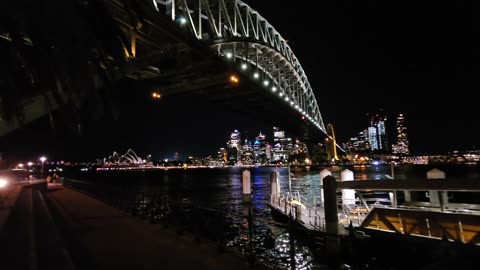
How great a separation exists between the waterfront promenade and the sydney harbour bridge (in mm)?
2665

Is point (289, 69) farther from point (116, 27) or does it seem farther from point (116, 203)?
point (116, 27)

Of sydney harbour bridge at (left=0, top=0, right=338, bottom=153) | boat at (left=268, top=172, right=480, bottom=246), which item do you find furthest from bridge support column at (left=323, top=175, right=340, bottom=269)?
sydney harbour bridge at (left=0, top=0, right=338, bottom=153)

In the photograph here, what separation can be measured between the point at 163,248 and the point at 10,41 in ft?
21.1

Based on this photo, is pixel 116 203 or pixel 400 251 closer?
pixel 400 251

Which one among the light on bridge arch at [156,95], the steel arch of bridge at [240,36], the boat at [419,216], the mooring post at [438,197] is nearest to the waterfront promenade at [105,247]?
the boat at [419,216]

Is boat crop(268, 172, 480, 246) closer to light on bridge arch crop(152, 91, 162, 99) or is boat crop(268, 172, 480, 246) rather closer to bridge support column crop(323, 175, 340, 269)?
bridge support column crop(323, 175, 340, 269)

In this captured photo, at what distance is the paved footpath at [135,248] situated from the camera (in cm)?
675

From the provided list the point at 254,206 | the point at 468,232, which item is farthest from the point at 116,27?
the point at 254,206

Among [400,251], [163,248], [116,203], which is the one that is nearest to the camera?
[163,248]

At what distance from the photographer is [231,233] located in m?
20.2

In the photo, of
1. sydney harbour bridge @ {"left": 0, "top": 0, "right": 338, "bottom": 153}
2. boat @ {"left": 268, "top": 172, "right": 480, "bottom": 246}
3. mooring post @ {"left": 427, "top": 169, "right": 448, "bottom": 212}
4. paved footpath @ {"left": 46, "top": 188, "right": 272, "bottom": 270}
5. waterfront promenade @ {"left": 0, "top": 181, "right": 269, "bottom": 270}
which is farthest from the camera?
mooring post @ {"left": 427, "top": 169, "right": 448, "bottom": 212}

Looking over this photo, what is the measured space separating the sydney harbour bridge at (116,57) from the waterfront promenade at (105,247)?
2.66 metres

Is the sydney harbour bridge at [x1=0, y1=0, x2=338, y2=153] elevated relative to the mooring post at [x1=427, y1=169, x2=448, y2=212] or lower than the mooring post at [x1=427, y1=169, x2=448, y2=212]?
elevated

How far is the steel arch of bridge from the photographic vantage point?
86.4ft
